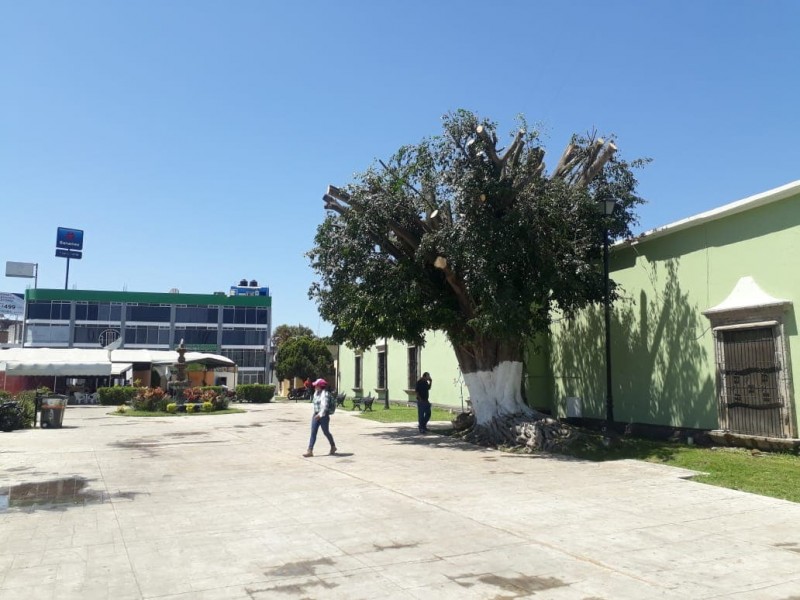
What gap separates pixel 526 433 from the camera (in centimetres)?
1344

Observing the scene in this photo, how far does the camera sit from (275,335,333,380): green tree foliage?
51375 millimetres

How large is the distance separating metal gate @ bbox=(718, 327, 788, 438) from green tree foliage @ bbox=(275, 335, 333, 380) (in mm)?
40611

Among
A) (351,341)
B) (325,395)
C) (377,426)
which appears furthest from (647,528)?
(377,426)

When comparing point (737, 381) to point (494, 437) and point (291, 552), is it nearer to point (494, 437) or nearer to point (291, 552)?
point (494, 437)

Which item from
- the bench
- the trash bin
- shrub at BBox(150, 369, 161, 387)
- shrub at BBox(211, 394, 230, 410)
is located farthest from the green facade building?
the trash bin

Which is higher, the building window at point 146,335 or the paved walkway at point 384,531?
the building window at point 146,335

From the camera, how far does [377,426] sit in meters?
19.6

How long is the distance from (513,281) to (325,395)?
15.3 ft

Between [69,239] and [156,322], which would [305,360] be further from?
[69,239]

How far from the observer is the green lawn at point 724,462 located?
907cm

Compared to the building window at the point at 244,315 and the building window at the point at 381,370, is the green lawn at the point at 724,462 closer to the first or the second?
the building window at the point at 381,370

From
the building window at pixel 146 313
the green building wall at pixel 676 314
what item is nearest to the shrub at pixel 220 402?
the green building wall at pixel 676 314

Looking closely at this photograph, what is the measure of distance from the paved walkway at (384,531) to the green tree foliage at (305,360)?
39299 mm

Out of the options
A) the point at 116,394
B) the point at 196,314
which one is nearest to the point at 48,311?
the point at 196,314
